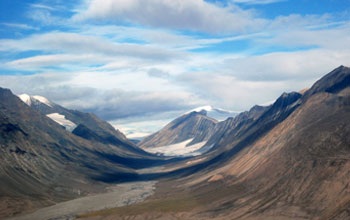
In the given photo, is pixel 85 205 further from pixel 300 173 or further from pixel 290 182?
pixel 300 173

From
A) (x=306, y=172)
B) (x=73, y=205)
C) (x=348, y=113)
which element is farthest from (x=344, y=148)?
(x=73, y=205)

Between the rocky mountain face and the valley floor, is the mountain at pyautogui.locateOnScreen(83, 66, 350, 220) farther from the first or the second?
the valley floor

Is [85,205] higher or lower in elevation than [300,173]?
lower

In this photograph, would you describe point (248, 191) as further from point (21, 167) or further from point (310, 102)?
point (21, 167)

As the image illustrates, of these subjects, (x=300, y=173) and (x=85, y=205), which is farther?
(x=85, y=205)

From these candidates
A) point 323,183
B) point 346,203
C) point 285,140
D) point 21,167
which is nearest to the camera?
point 346,203

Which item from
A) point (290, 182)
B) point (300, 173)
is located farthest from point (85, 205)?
point (300, 173)

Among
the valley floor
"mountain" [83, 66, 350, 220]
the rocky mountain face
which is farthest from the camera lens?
the valley floor

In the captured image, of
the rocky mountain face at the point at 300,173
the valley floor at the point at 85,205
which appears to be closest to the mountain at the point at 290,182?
the rocky mountain face at the point at 300,173

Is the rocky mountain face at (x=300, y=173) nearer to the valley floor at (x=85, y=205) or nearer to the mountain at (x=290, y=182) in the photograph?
the mountain at (x=290, y=182)

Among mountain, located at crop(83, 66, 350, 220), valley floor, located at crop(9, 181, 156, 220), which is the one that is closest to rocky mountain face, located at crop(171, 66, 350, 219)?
mountain, located at crop(83, 66, 350, 220)

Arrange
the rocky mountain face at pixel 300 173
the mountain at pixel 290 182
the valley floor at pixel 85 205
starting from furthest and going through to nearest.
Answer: the valley floor at pixel 85 205
the mountain at pixel 290 182
the rocky mountain face at pixel 300 173
